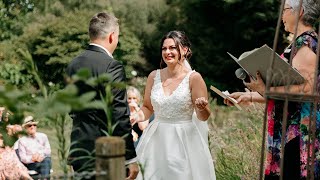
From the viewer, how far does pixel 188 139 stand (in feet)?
15.7

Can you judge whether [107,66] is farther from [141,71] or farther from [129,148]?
[141,71]

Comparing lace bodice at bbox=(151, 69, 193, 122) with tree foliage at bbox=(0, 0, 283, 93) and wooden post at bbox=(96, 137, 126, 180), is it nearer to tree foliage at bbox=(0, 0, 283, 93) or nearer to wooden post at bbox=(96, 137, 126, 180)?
wooden post at bbox=(96, 137, 126, 180)

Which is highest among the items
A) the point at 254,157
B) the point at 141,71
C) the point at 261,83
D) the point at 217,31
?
the point at 217,31

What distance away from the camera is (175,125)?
→ 15.7 ft

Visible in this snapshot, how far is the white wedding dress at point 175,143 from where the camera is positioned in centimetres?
469

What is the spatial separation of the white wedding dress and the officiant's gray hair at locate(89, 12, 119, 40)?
0.96 meters

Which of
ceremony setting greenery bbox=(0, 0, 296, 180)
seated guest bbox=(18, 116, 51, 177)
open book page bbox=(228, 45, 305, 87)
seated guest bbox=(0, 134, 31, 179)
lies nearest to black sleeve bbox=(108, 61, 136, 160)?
open book page bbox=(228, 45, 305, 87)

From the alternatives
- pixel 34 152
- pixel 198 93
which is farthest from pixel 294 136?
pixel 34 152

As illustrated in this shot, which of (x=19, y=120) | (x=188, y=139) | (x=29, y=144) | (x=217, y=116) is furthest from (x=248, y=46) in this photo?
(x=19, y=120)

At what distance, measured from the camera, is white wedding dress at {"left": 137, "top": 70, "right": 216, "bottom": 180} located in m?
4.69

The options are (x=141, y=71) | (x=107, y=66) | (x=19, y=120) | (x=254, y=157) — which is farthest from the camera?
(x=141, y=71)

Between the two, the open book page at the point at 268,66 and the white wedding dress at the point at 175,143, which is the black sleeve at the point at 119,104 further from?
the white wedding dress at the point at 175,143

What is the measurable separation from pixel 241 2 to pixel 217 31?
61.5 inches

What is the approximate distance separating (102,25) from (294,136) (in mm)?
1295
